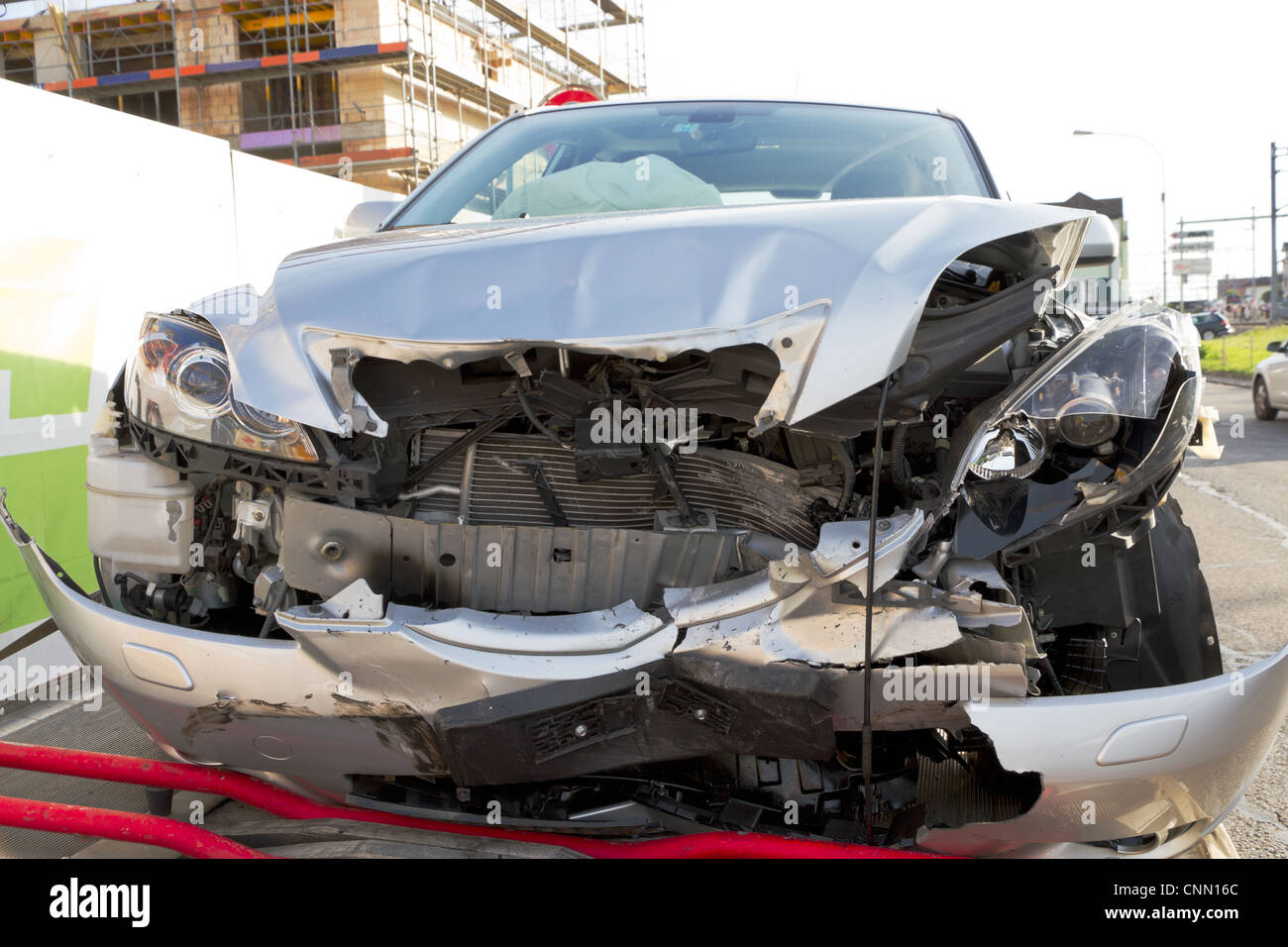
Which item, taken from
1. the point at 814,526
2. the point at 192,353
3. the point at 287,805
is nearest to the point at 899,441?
the point at 814,526

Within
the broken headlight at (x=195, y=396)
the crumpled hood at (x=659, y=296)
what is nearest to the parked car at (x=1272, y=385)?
the crumpled hood at (x=659, y=296)

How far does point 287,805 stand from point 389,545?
0.83m

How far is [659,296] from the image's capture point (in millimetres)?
1744

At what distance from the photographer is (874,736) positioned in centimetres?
215

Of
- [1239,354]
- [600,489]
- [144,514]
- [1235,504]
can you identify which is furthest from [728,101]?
[1239,354]

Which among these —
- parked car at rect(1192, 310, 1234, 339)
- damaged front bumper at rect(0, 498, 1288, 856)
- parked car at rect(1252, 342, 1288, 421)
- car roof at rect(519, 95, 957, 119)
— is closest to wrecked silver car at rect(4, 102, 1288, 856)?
damaged front bumper at rect(0, 498, 1288, 856)

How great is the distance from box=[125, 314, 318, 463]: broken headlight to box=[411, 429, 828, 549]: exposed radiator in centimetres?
32

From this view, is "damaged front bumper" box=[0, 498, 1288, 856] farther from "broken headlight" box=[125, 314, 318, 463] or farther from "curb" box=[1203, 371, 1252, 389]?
"curb" box=[1203, 371, 1252, 389]

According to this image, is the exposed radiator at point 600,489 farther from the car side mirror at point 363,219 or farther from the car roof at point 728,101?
the car roof at point 728,101

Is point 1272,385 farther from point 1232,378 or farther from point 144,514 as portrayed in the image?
point 144,514

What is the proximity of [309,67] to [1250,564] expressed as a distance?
84.2 feet

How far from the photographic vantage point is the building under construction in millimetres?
24547

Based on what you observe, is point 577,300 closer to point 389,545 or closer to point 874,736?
point 389,545

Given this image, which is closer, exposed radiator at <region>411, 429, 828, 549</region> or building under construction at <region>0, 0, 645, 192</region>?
exposed radiator at <region>411, 429, 828, 549</region>
